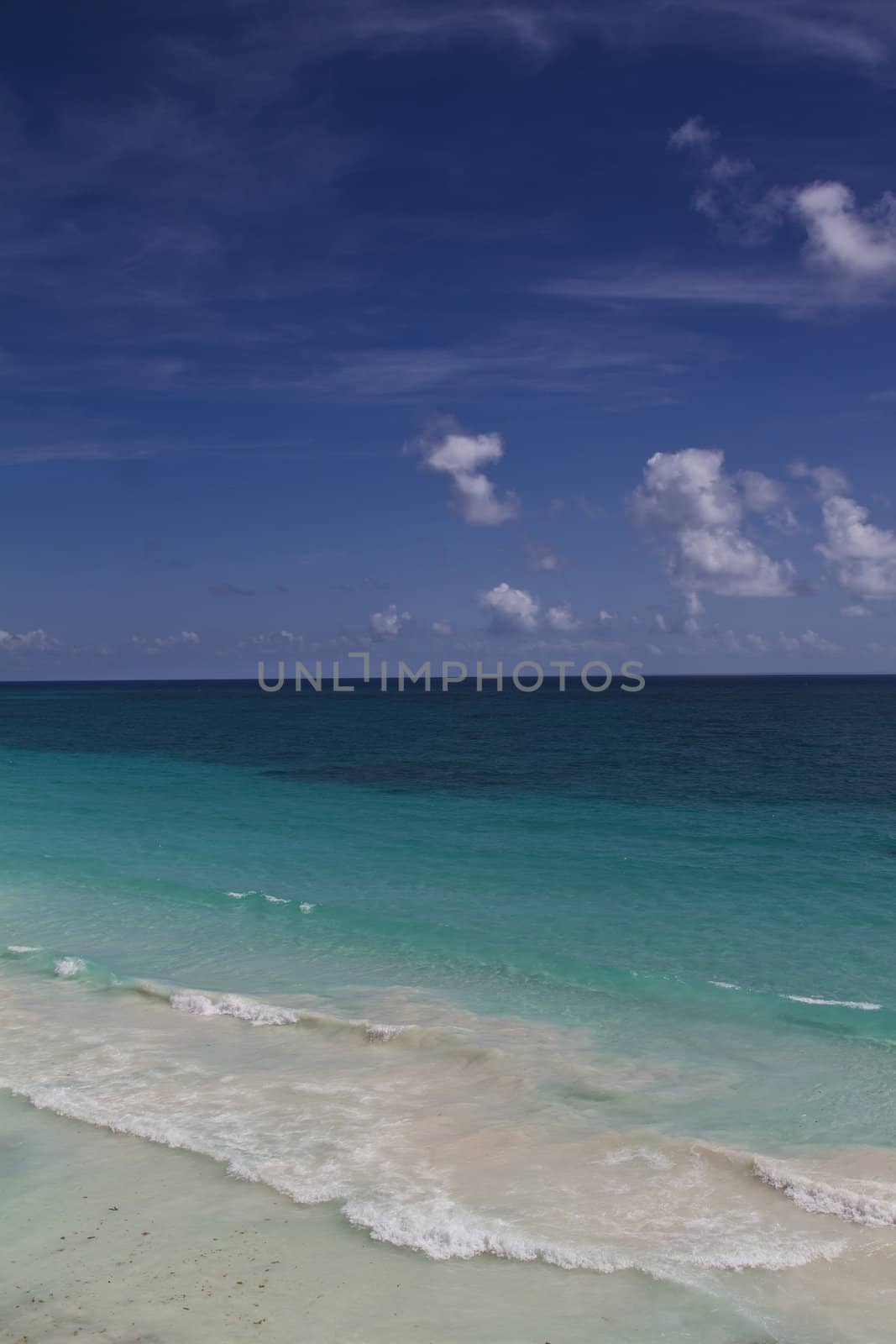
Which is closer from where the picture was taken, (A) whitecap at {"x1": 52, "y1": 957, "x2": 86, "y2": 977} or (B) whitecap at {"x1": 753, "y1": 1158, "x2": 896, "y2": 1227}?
(B) whitecap at {"x1": 753, "y1": 1158, "x2": 896, "y2": 1227}

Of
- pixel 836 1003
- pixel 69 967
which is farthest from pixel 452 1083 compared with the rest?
pixel 69 967

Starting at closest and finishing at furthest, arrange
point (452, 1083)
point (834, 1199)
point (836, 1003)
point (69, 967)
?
1. point (834, 1199)
2. point (452, 1083)
3. point (836, 1003)
4. point (69, 967)

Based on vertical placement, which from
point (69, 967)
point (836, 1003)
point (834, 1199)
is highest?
point (836, 1003)

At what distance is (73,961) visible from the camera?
69.3 feet

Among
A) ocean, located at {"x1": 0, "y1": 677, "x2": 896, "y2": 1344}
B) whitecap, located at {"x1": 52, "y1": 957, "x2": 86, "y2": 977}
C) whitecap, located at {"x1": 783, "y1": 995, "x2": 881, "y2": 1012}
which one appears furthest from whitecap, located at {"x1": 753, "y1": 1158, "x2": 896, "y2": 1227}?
whitecap, located at {"x1": 52, "y1": 957, "x2": 86, "y2": 977}

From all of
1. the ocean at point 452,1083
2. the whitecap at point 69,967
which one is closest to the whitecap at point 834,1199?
the ocean at point 452,1083

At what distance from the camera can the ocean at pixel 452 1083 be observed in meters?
9.94

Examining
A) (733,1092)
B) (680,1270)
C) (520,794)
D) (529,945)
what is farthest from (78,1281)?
(520,794)

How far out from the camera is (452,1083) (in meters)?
15.2

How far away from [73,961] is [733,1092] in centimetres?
1432

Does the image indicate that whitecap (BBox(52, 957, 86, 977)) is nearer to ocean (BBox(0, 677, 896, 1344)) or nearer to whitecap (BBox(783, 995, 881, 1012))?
ocean (BBox(0, 677, 896, 1344))

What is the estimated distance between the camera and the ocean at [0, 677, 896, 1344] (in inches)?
391

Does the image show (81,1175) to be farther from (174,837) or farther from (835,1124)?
(174,837)

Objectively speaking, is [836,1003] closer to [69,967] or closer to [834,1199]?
[834,1199]
